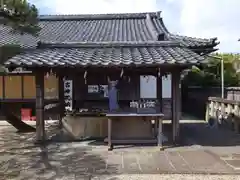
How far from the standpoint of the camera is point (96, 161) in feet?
24.7

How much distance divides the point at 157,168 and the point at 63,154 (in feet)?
8.44

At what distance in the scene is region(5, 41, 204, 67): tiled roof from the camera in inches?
338

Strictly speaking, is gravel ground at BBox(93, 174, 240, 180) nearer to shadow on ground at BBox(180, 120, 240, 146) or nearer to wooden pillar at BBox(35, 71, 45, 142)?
shadow on ground at BBox(180, 120, 240, 146)

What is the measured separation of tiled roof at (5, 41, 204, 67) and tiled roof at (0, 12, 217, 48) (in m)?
1.88

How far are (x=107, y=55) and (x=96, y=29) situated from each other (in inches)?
296

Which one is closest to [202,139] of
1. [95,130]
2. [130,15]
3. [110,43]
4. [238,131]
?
[238,131]

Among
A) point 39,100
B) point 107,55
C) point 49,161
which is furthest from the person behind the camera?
point 39,100

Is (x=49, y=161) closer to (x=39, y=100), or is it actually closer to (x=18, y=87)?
(x=39, y=100)

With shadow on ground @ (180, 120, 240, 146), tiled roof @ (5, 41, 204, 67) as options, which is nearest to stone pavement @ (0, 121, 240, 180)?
shadow on ground @ (180, 120, 240, 146)

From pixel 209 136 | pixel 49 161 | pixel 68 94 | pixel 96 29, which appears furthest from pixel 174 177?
pixel 96 29

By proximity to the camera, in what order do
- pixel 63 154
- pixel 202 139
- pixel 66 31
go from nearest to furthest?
pixel 63 154 → pixel 202 139 → pixel 66 31

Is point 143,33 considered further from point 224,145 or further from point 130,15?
point 224,145

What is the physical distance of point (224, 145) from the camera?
31.0ft

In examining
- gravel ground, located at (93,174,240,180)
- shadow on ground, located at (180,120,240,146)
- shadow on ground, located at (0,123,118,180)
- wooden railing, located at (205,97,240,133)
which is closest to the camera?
gravel ground, located at (93,174,240,180)
